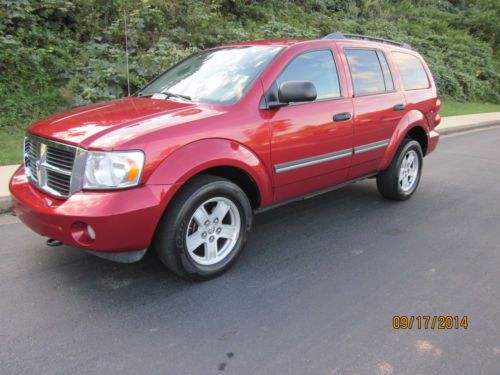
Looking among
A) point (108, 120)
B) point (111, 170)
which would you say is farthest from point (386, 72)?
point (111, 170)

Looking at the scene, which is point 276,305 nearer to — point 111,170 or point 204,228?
point 204,228

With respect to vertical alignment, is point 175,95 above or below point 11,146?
above

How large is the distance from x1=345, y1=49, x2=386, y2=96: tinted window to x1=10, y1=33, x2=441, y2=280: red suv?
0.02 m

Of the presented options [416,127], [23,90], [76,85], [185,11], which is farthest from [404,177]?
[185,11]

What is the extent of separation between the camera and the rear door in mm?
4414

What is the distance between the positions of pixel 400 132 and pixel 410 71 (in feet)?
3.02

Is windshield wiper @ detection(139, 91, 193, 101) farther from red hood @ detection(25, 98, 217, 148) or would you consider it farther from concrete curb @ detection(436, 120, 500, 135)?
concrete curb @ detection(436, 120, 500, 135)

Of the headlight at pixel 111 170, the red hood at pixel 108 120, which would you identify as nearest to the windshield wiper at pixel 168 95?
the red hood at pixel 108 120

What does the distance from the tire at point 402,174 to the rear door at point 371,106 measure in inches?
15.1

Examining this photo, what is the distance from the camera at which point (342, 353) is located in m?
2.62

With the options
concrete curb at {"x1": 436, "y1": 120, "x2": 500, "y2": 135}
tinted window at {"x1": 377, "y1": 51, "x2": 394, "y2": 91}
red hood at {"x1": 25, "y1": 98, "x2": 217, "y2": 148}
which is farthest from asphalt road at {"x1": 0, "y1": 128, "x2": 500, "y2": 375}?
concrete curb at {"x1": 436, "y1": 120, "x2": 500, "y2": 135}

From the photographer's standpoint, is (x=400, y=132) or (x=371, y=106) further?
(x=400, y=132)

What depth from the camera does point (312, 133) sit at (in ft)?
12.8

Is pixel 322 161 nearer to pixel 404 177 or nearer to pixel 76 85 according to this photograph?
pixel 404 177
